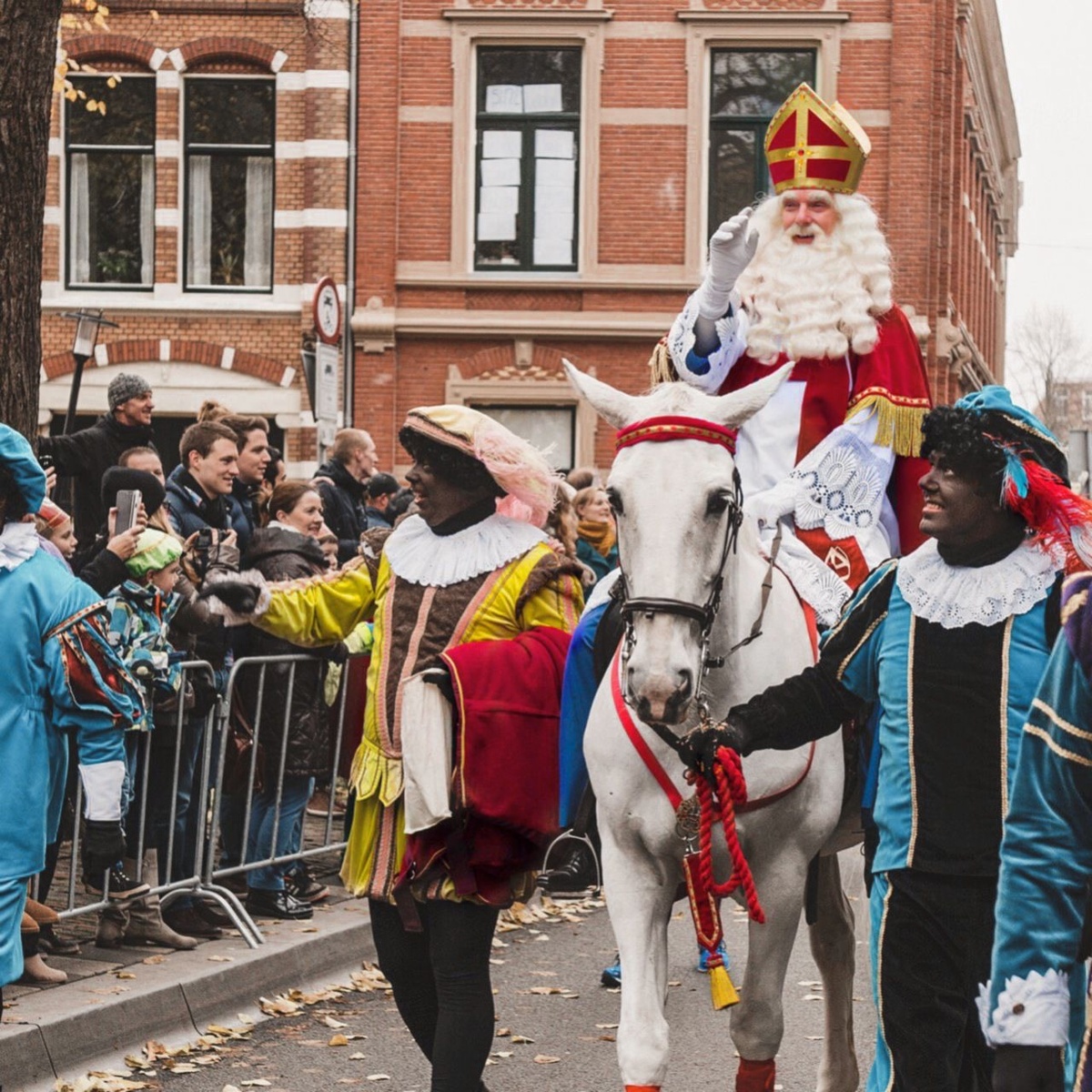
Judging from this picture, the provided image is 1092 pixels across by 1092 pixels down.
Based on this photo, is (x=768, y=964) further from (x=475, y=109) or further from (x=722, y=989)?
(x=475, y=109)

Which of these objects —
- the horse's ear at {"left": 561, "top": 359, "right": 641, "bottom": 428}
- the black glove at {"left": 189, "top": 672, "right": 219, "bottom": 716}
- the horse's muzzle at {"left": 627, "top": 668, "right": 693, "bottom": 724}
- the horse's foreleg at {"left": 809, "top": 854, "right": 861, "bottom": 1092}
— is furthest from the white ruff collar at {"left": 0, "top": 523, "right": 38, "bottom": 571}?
the black glove at {"left": 189, "top": 672, "right": 219, "bottom": 716}

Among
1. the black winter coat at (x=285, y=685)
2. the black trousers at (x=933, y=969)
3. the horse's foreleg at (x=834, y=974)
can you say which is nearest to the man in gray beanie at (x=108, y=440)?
the black winter coat at (x=285, y=685)

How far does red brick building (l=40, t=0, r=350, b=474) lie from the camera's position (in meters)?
22.9

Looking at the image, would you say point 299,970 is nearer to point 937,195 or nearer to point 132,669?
point 132,669

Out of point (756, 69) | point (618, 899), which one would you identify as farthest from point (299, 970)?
point (756, 69)

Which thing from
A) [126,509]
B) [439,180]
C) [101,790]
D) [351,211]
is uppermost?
[439,180]

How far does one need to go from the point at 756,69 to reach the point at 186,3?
665 cm

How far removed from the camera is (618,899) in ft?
16.3

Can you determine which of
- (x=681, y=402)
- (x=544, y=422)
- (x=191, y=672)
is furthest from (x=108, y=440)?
(x=544, y=422)

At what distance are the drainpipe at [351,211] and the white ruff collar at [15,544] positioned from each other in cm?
1792

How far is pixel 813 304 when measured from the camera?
6262 mm

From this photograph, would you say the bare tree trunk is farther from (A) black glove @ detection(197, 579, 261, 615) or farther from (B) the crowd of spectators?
(A) black glove @ detection(197, 579, 261, 615)

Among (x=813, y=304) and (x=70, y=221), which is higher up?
(x=70, y=221)

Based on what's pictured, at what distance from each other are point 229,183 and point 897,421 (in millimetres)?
18350
